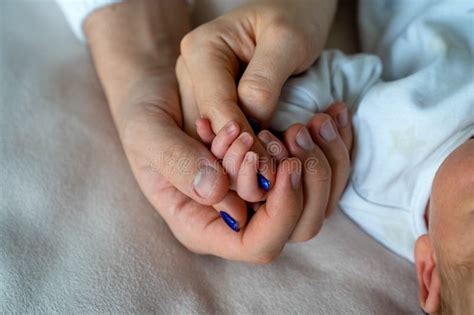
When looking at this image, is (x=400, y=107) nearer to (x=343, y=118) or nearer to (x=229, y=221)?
(x=343, y=118)

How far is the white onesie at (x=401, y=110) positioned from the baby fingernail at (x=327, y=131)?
38mm

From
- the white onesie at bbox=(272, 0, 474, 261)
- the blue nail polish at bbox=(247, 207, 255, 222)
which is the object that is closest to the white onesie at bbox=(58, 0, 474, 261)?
the white onesie at bbox=(272, 0, 474, 261)

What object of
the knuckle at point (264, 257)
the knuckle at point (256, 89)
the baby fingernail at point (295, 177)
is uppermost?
the knuckle at point (256, 89)

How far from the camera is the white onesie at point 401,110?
2.10 feet

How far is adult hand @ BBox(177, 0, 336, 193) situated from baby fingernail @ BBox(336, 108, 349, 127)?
0.08 meters

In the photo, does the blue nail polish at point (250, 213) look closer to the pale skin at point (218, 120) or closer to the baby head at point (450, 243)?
the pale skin at point (218, 120)

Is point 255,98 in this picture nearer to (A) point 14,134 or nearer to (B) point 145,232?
(B) point 145,232

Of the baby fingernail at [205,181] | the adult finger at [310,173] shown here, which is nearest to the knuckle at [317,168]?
the adult finger at [310,173]

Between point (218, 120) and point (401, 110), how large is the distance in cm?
24

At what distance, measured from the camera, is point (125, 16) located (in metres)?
0.75

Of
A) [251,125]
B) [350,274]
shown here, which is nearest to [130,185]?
[251,125]

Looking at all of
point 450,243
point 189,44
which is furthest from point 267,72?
point 450,243

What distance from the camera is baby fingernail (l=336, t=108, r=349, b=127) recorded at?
2.08ft

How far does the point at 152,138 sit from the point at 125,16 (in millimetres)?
251
